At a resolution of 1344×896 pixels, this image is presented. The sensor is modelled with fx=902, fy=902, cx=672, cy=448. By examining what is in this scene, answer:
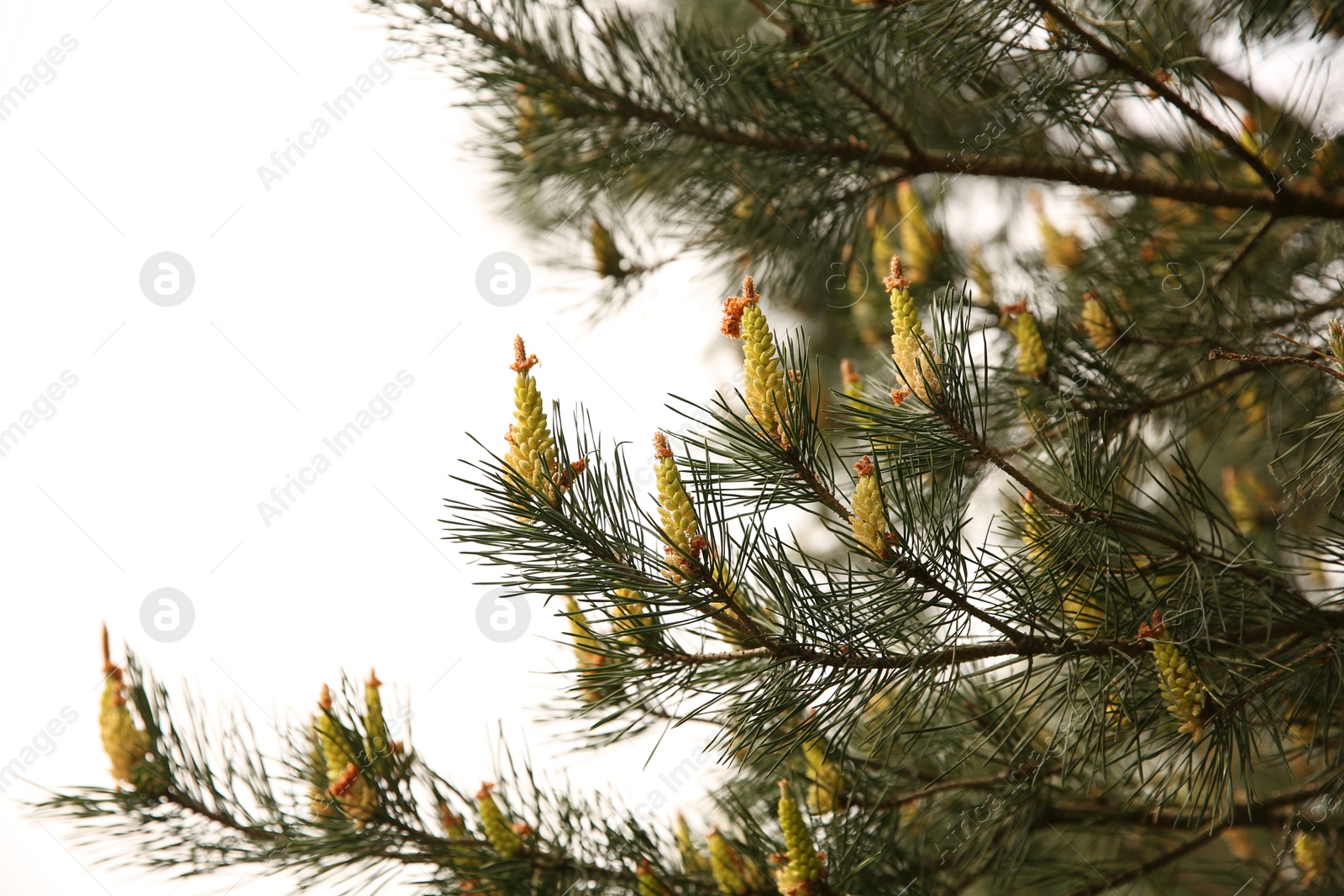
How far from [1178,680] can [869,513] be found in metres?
0.22

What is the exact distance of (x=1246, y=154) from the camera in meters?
0.72

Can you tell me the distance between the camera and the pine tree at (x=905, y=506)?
Answer: 502 mm

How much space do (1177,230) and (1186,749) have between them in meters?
0.60

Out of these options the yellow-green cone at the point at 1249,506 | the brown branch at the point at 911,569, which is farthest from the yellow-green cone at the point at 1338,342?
the yellow-green cone at the point at 1249,506

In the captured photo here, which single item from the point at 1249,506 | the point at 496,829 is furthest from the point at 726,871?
the point at 1249,506

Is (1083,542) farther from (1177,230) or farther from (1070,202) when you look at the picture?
(1070,202)

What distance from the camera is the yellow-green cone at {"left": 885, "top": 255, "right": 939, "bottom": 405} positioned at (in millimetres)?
470

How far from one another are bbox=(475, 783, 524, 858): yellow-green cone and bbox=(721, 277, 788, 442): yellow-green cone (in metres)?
0.42

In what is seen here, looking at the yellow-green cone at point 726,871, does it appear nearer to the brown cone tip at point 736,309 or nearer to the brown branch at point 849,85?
the brown cone tip at point 736,309

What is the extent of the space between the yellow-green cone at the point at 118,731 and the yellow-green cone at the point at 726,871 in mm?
475

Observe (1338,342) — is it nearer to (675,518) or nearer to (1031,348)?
(1031,348)

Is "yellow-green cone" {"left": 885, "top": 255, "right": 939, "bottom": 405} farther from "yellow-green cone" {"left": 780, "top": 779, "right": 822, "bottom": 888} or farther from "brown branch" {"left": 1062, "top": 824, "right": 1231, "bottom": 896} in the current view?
"brown branch" {"left": 1062, "top": 824, "right": 1231, "bottom": 896}

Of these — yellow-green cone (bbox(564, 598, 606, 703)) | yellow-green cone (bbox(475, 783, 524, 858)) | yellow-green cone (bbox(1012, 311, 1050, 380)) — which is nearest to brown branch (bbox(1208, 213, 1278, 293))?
yellow-green cone (bbox(1012, 311, 1050, 380))

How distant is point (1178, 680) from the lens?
520mm
